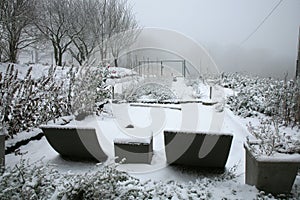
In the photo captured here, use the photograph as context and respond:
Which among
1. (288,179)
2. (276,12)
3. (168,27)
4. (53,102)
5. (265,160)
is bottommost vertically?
(288,179)

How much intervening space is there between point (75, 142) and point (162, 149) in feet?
3.94

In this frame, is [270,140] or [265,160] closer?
[265,160]

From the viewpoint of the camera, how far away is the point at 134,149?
2590 millimetres

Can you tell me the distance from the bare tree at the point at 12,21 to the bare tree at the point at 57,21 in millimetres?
2872

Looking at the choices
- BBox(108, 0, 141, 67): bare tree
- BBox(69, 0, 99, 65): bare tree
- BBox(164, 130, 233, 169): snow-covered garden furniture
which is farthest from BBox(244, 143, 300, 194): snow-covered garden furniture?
BBox(108, 0, 141, 67): bare tree

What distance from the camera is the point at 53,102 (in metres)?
3.98

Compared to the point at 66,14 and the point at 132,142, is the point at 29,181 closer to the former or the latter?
the point at 132,142

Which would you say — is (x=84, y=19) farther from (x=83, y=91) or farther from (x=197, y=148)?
(x=197, y=148)

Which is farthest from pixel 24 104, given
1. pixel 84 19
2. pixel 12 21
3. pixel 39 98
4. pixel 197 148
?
pixel 84 19

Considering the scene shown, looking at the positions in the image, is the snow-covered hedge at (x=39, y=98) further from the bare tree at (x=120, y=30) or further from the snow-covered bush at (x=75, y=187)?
the bare tree at (x=120, y=30)

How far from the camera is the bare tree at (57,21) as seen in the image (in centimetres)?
1277

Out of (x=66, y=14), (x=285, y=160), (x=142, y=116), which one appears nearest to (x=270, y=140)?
(x=285, y=160)

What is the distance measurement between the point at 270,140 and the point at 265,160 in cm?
30

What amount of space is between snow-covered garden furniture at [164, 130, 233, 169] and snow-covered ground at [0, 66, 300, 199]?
0.37 ft
